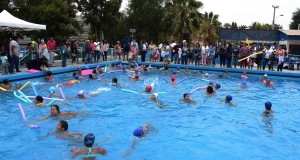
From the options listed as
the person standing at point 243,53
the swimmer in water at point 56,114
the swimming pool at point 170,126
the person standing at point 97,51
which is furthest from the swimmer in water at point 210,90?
the person standing at point 97,51

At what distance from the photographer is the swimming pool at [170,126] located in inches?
265

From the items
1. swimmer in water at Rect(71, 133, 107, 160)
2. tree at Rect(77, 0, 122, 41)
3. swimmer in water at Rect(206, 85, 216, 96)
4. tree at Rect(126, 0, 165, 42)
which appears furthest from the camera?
tree at Rect(126, 0, 165, 42)

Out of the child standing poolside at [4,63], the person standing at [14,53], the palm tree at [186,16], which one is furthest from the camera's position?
the palm tree at [186,16]

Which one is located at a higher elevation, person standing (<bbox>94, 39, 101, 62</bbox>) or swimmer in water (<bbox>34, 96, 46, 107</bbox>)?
person standing (<bbox>94, 39, 101, 62</bbox>)

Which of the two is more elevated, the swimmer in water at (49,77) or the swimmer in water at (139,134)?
the swimmer in water at (49,77)

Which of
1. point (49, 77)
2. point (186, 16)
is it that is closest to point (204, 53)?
point (49, 77)

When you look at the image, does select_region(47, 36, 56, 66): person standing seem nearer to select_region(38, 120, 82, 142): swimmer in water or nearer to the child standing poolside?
the child standing poolside

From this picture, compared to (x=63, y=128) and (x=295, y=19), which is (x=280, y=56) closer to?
(x=63, y=128)

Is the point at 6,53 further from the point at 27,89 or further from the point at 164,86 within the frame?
the point at 164,86

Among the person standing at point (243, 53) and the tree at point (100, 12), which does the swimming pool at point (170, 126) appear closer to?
the person standing at point (243, 53)

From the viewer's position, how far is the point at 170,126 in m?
8.52

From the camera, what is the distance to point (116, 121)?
8906 mm

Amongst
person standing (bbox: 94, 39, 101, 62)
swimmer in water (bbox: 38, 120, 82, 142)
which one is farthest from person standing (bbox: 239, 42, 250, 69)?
swimmer in water (bbox: 38, 120, 82, 142)

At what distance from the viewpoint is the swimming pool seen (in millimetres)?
6723
